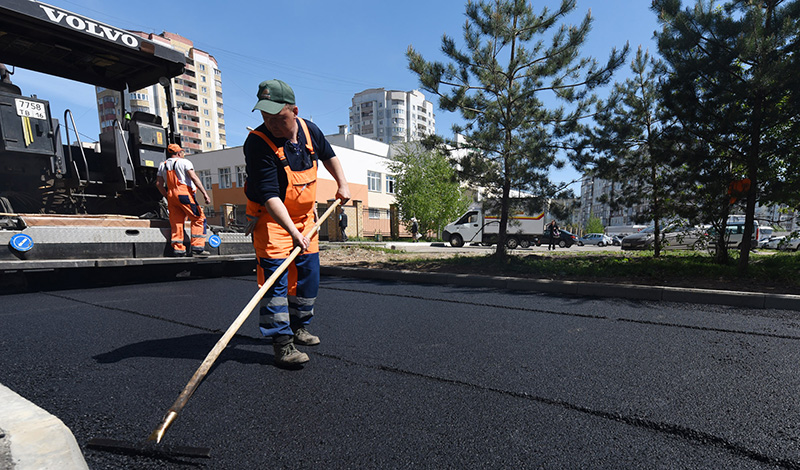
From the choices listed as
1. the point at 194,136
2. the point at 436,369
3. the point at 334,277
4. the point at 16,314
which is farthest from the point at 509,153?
the point at 194,136

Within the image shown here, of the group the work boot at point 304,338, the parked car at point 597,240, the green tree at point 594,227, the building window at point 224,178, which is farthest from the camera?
the green tree at point 594,227

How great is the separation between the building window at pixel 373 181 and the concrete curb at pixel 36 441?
1352 inches

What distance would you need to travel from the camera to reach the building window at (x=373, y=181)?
118 feet

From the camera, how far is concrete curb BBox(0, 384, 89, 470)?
150 centimetres

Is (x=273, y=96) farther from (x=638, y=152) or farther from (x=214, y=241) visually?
(x=638, y=152)

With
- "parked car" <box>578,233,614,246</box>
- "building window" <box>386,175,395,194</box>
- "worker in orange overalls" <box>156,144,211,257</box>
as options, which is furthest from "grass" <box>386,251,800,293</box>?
"building window" <box>386,175,395,194</box>

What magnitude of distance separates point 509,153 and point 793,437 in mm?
6623

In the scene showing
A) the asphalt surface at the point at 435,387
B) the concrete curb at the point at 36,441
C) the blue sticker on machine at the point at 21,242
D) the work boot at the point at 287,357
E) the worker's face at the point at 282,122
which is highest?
the worker's face at the point at 282,122

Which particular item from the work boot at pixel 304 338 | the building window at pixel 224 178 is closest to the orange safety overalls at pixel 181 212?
the work boot at pixel 304 338

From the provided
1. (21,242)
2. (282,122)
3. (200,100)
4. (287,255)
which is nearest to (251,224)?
(287,255)

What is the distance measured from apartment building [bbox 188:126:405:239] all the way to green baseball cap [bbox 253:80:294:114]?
26.6 m

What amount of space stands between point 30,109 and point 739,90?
953cm

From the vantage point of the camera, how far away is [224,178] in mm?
33656

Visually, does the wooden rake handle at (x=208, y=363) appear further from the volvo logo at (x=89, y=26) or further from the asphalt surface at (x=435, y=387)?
the volvo logo at (x=89, y=26)
